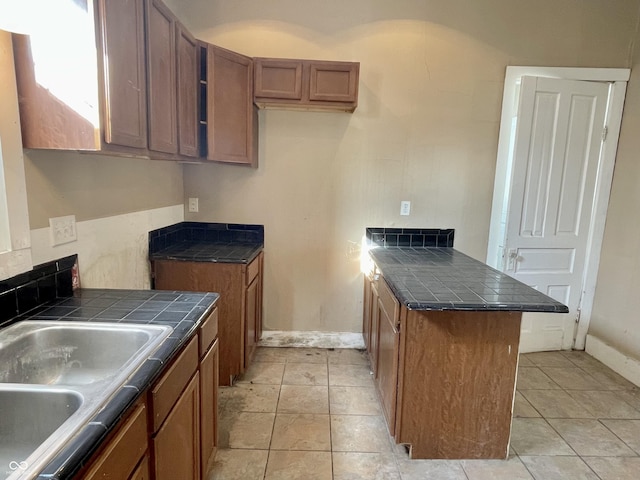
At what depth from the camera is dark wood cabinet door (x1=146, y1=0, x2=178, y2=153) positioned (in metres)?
1.64

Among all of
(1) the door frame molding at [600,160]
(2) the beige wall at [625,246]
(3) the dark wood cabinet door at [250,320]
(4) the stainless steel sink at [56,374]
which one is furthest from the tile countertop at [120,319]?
(2) the beige wall at [625,246]

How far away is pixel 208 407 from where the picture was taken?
Answer: 5.14 ft

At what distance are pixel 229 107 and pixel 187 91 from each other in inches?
14.4

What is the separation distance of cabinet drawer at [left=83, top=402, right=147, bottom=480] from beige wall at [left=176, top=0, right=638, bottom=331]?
2028 millimetres

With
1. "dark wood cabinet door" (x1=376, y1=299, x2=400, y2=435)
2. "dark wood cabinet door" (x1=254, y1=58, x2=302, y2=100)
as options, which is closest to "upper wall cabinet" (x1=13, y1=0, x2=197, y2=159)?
"dark wood cabinet door" (x1=254, y1=58, x2=302, y2=100)

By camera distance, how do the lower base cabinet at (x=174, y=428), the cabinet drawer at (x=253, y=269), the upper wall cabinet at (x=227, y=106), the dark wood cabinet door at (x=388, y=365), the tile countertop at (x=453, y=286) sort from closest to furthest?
the lower base cabinet at (x=174, y=428), the tile countertop at (x=453, y=286), the dark wood cabinet door at (x=388, y=365), the upper wall cabinet at (x=227, y=106), the cabinet drawer at (x=253, y=269)

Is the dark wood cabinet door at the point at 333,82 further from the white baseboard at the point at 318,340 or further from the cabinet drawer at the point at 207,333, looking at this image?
the white baseboard at the point at 318,340

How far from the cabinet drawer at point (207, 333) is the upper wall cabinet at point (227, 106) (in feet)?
4.01

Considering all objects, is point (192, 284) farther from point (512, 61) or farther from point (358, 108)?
point (512, 61)

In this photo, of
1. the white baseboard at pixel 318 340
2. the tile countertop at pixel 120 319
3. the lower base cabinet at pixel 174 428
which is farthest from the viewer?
the white baseboard at pixel 318 340

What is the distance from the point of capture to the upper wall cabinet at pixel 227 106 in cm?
229

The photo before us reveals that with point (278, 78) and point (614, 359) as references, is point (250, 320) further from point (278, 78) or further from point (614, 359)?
point (614, 359)

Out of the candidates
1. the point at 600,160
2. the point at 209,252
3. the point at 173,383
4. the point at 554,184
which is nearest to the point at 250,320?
the point at 209,252

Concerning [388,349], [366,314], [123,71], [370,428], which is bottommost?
[370,428]
